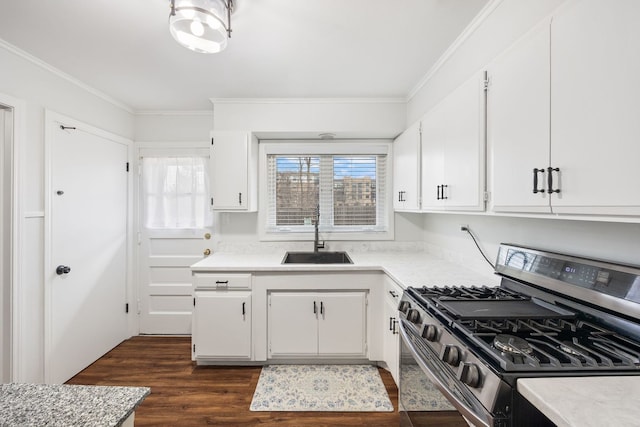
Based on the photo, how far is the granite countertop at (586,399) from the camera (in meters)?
0.61

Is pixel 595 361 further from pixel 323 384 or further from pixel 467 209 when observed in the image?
pixel 323 384

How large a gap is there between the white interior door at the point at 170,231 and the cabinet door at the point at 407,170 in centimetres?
200

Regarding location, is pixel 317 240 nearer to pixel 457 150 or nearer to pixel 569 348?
pixel 457 150

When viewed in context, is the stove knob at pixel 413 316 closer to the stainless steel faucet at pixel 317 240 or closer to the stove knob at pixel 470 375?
the stove knob at pixel 470 375

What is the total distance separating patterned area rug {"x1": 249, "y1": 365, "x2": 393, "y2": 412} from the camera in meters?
1.91

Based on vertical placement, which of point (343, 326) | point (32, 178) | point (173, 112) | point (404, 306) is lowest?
point (343, 326)

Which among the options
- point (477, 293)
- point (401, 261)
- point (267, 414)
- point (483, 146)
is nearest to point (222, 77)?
point (483, 146)

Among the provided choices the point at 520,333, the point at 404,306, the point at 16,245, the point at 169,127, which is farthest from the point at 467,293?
the point at 169,127

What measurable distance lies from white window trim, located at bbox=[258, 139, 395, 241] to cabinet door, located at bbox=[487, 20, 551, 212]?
63.0 inches

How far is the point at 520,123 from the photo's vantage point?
1.13 metres

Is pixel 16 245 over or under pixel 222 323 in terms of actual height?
over

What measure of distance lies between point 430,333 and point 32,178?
276cm

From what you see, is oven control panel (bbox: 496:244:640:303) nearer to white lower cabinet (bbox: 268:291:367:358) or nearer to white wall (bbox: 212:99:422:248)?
white lower cabinet (bbox: 268:291:367:358)

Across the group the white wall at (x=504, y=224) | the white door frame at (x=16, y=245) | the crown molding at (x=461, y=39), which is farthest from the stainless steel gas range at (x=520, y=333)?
the white door frame at (x=16, y=245)
